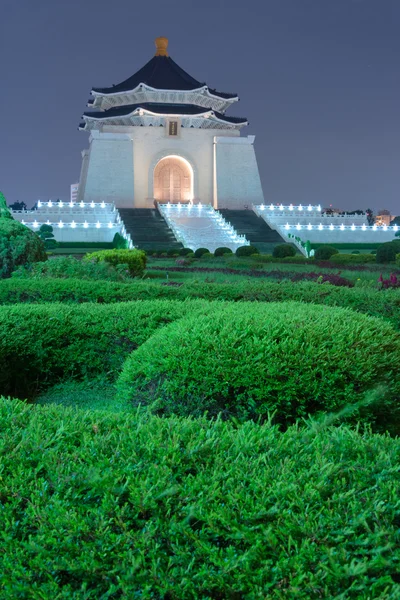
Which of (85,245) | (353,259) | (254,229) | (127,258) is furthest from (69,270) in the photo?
(254,229)

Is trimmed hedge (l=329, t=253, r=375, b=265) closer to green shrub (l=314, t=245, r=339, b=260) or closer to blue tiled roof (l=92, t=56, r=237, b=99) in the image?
green shrub (l=314, t=245, r=339, b=260)

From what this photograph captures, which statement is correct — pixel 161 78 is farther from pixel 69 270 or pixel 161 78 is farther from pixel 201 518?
pixel 201 518

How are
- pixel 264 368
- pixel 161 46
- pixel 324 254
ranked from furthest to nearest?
1. pixel 161 46
2. pixel 324 254
3. pixel 264 368

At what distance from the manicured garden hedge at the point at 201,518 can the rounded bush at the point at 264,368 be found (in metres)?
1.36

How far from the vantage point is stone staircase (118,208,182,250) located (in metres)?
27.4

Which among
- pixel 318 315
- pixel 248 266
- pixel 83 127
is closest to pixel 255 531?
pixel 318 315

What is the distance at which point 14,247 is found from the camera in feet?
31.8

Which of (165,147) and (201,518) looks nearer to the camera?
(201,518)

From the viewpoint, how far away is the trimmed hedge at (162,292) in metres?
6.41

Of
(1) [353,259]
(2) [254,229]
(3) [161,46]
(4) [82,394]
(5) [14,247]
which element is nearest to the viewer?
(4) [82,394]

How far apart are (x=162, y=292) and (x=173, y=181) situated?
36.3 meters

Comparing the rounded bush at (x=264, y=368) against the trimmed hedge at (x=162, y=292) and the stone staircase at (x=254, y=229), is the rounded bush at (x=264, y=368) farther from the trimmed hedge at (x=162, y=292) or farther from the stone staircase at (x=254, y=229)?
the stone staircase at (x=254, y=229)

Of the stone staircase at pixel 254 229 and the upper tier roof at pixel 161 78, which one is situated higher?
the upper tier roof at pixel 161 78

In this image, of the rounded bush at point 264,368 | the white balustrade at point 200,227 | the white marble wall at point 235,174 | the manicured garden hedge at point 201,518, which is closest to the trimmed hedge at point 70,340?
the rounded bush at point 264,368
